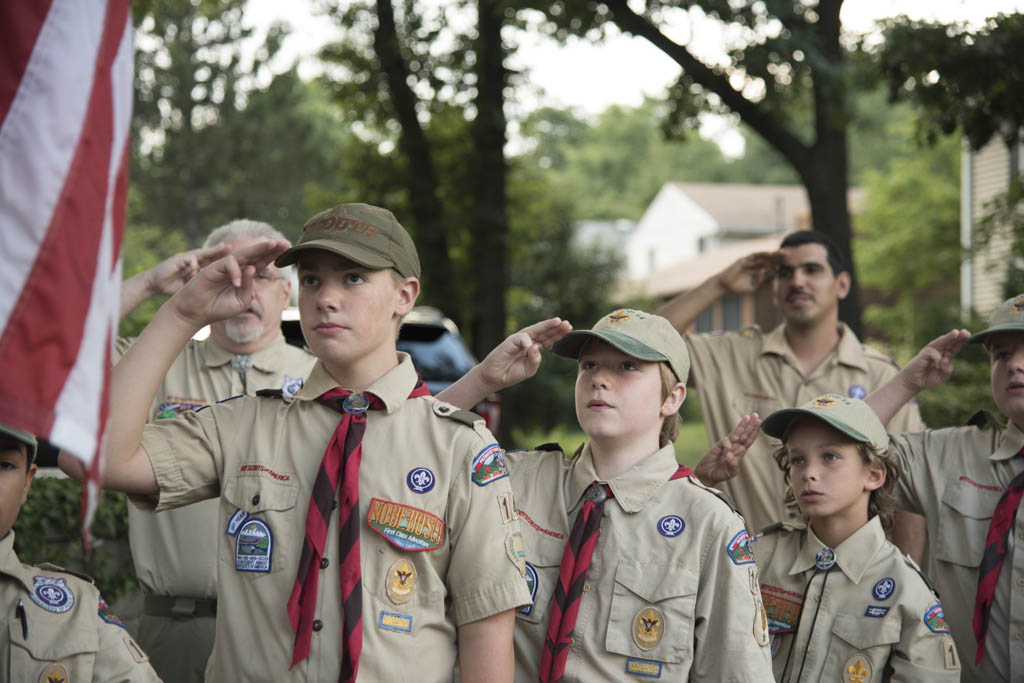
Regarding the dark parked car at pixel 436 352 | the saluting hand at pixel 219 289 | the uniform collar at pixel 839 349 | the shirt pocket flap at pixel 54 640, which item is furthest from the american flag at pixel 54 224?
the dark parked car at pixel 436 352

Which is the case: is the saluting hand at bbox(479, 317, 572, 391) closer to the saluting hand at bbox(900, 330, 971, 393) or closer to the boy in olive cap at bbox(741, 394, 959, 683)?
the boy in olive cap at bbox(741, 394, 959, 683)

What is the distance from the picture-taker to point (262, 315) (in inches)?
160

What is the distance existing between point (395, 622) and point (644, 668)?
786 mm

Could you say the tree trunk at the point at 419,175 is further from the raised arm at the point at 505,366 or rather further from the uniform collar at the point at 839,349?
the raised arm at the point at 505,366

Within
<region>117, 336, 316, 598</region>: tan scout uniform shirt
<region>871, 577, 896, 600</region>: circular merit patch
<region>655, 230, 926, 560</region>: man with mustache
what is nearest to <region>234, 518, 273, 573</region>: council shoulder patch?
<region>117, 336, 316, 598</region>: tan scout uniform shirt

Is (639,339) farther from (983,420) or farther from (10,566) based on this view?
(10,566)

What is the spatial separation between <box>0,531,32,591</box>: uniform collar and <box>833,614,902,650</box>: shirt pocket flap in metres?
2.44

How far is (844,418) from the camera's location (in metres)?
3.57

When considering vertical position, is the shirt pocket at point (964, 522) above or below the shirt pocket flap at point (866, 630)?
above

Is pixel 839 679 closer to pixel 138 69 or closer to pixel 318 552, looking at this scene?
pixel 318 552

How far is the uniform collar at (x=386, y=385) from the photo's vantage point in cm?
279

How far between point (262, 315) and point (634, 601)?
6.13 feet

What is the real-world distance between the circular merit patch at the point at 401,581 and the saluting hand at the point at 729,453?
128cm

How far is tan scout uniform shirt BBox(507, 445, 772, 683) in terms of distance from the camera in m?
2.95
